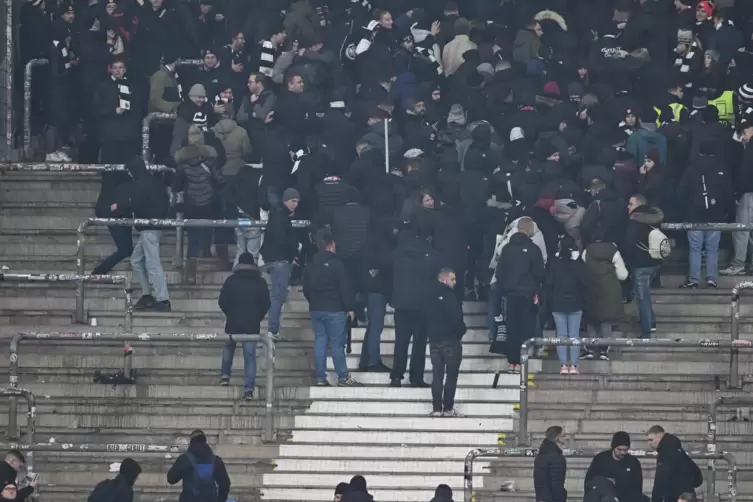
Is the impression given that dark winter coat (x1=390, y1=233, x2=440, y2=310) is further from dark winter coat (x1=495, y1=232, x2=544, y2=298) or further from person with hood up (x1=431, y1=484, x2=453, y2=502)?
person with hood up (x1=431, y1=484, x2=453, y2=502)

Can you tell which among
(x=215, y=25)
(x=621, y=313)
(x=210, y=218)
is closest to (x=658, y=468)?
(x=621, y=313)

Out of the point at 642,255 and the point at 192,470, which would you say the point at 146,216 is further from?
the point at 642,255

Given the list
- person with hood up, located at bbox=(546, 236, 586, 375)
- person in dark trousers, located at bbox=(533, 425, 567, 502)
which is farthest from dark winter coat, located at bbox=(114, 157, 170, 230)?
person in dark trousers, located at bbox=(533, 425, 567, 502)

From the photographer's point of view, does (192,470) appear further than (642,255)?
No

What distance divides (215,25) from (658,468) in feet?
41.2

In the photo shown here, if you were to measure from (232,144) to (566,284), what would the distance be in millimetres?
5089

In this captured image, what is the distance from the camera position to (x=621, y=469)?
21203 mm

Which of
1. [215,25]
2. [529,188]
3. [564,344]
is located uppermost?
[215,25]

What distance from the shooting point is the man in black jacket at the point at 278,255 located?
2486 centimetres

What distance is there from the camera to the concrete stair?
75.4 ft

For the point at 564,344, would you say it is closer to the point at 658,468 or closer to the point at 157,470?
the point at 658,468

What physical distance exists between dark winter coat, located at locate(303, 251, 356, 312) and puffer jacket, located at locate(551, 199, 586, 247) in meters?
2.77

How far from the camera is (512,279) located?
2405 centimetres

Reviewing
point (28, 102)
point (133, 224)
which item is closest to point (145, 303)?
point (133, 224)
